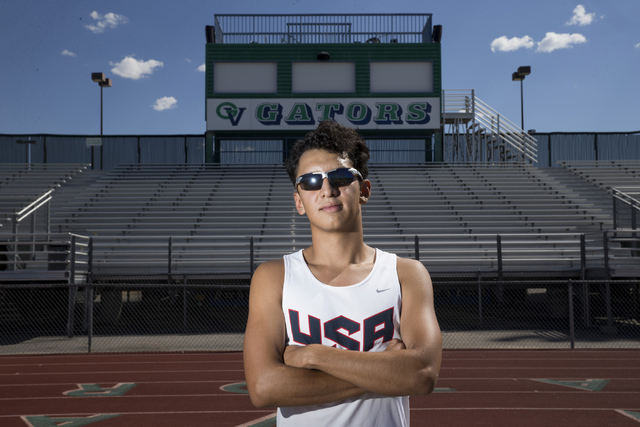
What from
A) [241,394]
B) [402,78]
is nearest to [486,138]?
[402,78]

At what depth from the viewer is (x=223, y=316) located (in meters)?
13.0

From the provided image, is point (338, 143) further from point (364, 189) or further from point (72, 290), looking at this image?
point (72, 290)

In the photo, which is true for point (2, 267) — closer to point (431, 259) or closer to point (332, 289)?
point (431, 259)

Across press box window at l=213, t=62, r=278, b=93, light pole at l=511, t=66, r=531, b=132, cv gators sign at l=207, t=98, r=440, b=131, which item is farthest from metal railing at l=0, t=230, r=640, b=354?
light pole at l=511, t=66, r=531, b=132

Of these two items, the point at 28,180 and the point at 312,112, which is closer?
the point at 28,180

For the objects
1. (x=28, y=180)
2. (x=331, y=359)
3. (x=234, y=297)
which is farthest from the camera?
(x=28, y=180)

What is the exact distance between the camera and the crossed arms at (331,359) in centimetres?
153

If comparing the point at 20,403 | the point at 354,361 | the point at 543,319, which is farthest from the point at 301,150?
the point at 543,319

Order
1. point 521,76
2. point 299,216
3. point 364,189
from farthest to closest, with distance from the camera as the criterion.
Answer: point 521,76 < point 299,216 < point 364,189

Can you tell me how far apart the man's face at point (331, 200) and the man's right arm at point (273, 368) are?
0.73 ft

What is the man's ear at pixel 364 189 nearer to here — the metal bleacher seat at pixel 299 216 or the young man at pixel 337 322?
the young man at pixel 337 322

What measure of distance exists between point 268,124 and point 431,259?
10.0m

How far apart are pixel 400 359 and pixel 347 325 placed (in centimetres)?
20

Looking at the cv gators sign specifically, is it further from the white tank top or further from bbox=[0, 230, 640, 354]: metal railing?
the white tank top
